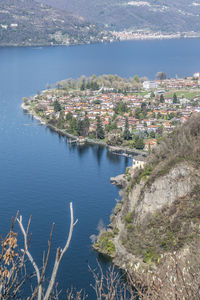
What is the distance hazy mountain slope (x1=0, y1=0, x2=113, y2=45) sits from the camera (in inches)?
4422

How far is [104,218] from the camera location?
18.5 metres

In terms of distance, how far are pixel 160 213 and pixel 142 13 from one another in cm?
16717

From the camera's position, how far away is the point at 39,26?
121 meters

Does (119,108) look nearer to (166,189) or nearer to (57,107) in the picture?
(57,107)

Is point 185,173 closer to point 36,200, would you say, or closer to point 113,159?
point 36,200

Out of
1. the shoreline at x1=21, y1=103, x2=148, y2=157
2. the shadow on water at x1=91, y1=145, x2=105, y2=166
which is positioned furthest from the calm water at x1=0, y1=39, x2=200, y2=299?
the shoreline at x1=21, y1=103, x2=148, y2=157

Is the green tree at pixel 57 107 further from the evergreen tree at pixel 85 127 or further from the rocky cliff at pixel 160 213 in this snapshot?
the rocky cliff at pixel 160 213

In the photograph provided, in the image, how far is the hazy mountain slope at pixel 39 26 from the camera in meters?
112

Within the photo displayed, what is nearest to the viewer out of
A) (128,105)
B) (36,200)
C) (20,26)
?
(36,200)

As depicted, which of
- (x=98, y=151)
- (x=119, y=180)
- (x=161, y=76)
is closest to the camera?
(x=119, y=180)

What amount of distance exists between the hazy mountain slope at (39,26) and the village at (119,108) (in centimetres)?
6300

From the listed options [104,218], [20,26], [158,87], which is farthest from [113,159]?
[20,26]

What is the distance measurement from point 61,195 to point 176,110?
2116 cm

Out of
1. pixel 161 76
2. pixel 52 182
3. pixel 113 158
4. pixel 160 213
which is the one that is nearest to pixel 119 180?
pixel 52 182
